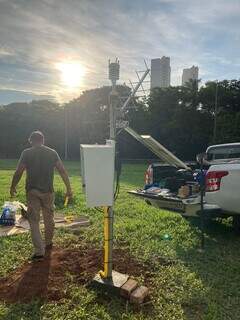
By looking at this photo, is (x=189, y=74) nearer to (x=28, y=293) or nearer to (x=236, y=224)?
(x=236, y=224)

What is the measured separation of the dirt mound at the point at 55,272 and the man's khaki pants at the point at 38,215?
0.67ft

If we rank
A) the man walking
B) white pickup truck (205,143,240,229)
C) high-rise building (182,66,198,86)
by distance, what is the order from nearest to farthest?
the man walking < white pickup truck (205,143,240,229) < high-rise building (182,66,198,86)

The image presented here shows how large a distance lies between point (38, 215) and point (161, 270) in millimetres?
1917

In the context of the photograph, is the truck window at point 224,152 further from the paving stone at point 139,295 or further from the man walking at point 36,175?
the paving stone at point 139,295

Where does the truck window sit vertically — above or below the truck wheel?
above

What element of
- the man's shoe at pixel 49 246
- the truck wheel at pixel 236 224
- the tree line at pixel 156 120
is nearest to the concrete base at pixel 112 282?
the man's shoe at pixel 49 246

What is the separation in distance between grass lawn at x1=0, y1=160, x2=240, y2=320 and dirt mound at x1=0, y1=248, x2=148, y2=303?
0.13 meters

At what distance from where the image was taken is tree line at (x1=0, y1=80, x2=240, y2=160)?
42688 millimetres

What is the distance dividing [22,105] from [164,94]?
827 inches

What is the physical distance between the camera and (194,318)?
393 cm

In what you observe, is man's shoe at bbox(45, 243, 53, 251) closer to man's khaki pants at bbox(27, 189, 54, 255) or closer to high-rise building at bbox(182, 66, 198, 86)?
man's khaki pants at bbox(27, 189, 54, 255)

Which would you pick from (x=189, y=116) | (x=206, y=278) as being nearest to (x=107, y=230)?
(x=206, y=278)

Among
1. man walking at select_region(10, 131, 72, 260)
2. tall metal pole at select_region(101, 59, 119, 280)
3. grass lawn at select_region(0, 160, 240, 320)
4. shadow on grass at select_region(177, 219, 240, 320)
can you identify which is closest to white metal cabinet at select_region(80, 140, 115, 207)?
tall metal pole at select_region(101, 59, 119, 280)

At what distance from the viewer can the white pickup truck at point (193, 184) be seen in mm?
6289
